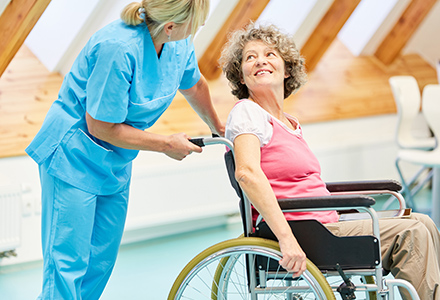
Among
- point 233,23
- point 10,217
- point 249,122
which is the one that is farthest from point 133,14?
point 233,23

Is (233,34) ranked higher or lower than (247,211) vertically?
higher

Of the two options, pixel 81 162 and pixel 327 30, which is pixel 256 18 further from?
pixel 81 162

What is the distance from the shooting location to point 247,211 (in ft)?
5.60

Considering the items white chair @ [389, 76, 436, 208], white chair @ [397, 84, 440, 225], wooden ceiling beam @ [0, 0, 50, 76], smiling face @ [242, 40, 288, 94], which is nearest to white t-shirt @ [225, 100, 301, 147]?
smiling face @ [242, 40, 288, 94]

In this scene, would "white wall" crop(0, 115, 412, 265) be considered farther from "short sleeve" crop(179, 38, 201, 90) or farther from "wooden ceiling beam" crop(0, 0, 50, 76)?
"short sleeve" crop(179, 38, 201, 90)

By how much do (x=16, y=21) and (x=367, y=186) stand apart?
181 centimetres

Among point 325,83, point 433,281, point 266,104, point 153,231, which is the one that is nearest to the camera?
point 433,281

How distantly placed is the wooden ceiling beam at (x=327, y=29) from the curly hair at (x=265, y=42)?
7.58 ft

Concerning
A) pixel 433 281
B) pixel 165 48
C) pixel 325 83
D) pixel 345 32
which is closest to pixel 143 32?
pixel 165 48

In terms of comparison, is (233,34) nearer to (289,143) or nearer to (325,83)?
(289,143)

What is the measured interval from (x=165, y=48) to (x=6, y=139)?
178 cm

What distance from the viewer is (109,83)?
1674mm

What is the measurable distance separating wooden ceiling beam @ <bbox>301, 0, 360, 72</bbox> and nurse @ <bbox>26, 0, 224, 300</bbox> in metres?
2.57

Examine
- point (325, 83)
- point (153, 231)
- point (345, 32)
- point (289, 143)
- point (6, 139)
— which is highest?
point (289, 143)
